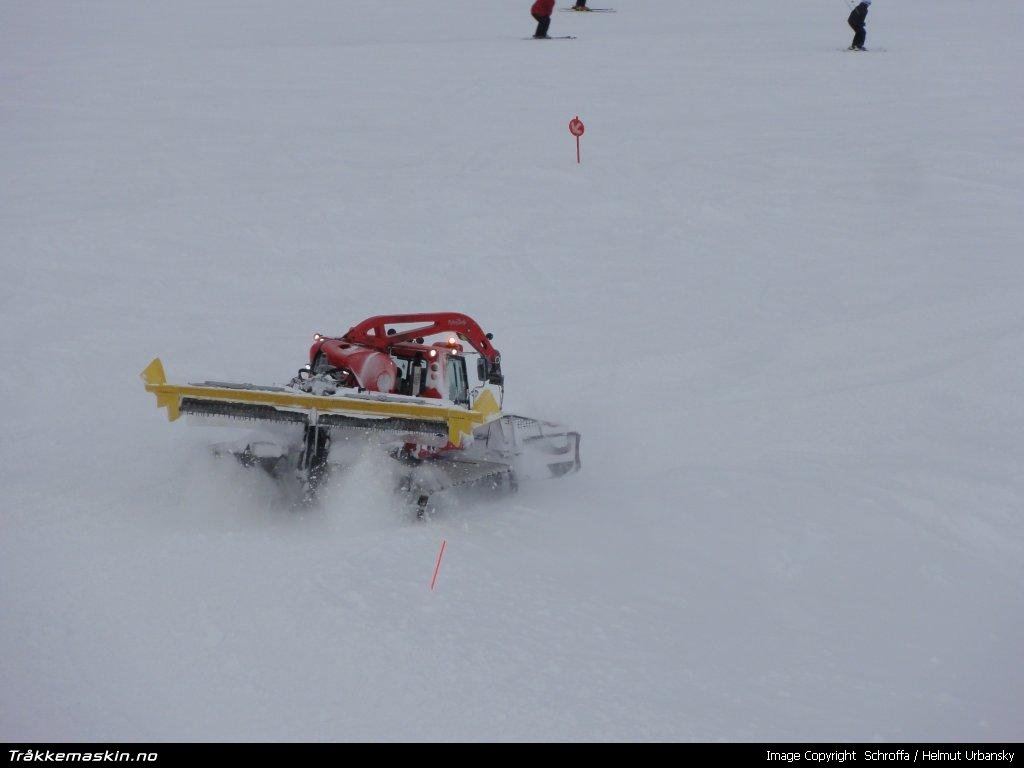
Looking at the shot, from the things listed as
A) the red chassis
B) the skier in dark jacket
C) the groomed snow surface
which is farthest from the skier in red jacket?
the red chassis

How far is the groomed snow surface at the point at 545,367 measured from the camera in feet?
23.7

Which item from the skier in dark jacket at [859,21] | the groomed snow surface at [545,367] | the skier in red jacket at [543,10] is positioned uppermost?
the skier in red jacket at [543,10]

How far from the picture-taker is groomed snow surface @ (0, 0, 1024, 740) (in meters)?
7.24

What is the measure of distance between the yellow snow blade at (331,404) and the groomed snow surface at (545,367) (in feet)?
2.32

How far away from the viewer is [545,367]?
14602 mm

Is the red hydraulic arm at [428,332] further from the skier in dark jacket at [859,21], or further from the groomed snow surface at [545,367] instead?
the skier in dark jacket at [859,21]

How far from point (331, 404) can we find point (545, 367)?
5720mm

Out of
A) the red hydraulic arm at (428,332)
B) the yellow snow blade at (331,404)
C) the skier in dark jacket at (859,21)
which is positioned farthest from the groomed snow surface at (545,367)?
the red hydraulic arm at (428,332)

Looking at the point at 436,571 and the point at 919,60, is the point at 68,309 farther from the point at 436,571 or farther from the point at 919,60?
the point at 919,60

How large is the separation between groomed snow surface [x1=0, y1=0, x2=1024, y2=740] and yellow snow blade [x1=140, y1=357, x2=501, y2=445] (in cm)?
71

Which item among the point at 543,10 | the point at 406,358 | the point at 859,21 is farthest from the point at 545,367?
the point at 859,21

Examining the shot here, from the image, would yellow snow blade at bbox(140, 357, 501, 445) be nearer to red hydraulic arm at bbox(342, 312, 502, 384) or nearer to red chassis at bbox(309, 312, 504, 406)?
red chassis at bbox(309, 312, 504, 406)
